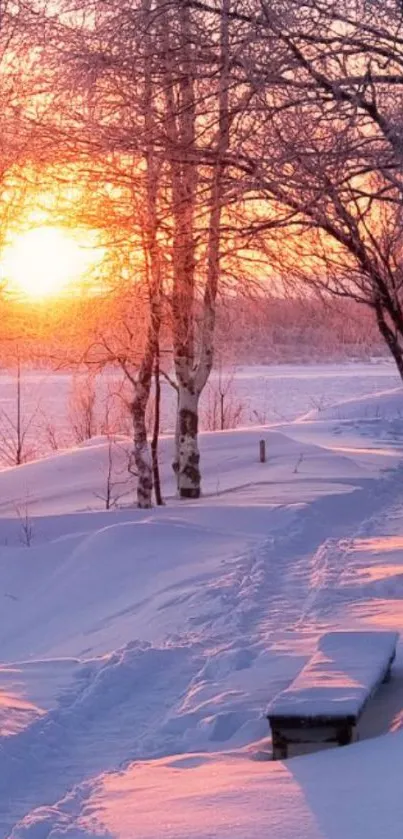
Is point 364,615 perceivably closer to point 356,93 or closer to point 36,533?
point 356,93

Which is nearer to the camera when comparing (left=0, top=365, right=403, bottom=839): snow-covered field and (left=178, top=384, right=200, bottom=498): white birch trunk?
(left=0, top=365, right=403, bottom=839): snow-covered field

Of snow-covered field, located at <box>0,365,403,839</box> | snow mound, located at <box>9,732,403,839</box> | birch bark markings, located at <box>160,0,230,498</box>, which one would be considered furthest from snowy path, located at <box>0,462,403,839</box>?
birch bark markings, located at <box>160,0,230,498</box>

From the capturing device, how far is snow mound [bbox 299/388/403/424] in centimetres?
3379

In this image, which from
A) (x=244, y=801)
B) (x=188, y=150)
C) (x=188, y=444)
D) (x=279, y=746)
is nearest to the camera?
(x=244, y=801)

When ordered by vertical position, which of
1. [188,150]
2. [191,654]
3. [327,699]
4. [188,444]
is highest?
[188,150]

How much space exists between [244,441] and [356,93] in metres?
16.0

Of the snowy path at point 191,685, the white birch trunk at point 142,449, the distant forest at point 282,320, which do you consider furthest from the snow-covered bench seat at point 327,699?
the white birch trunk at point 142,449

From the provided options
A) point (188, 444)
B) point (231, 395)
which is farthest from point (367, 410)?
point (188, 444)

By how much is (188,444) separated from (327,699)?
11.6 meters

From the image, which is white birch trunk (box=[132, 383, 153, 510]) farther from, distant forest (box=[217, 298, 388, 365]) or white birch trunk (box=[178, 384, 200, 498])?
distant forest (box=[217, 298, 388, 365])

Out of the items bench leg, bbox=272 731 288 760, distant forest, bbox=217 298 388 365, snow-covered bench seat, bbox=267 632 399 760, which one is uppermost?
distant forest, bbox=217 298 388 365

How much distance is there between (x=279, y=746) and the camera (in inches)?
215

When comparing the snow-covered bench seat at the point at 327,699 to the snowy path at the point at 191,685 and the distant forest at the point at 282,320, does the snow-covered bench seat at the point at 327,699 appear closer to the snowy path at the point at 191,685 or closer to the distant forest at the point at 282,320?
the snowy path at the point at 191,685

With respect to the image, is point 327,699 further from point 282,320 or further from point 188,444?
point 188,444
